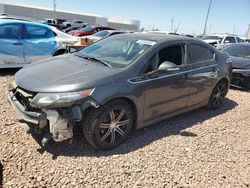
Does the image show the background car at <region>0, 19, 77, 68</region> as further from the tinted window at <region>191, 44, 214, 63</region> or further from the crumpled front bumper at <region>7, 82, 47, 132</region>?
the tinted window at <region>191, 44, 214, 63</region>

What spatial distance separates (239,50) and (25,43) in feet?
22.6

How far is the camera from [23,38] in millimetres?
6934

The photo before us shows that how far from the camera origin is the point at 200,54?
4773 millimetres

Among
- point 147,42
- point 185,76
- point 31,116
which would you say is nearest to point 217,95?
point 185,76

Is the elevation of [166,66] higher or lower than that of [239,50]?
higher

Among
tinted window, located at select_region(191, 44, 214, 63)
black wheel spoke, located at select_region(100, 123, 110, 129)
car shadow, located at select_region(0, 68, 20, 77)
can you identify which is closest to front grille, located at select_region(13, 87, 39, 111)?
black wheel spoke, located at select_region(100, 123, 110, 129)

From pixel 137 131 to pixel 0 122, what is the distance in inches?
86.5

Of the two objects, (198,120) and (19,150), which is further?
(198,120)

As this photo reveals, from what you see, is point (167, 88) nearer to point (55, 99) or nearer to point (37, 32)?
point (55, 99)

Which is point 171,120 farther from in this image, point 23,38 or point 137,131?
point 23,38

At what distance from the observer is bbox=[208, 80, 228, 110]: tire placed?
17.3 feet

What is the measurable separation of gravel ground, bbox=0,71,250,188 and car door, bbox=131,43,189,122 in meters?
0.40

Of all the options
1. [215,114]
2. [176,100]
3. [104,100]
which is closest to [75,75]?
[104,100]

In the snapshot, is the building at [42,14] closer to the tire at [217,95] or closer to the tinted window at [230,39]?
the tinted window at [230,39]
